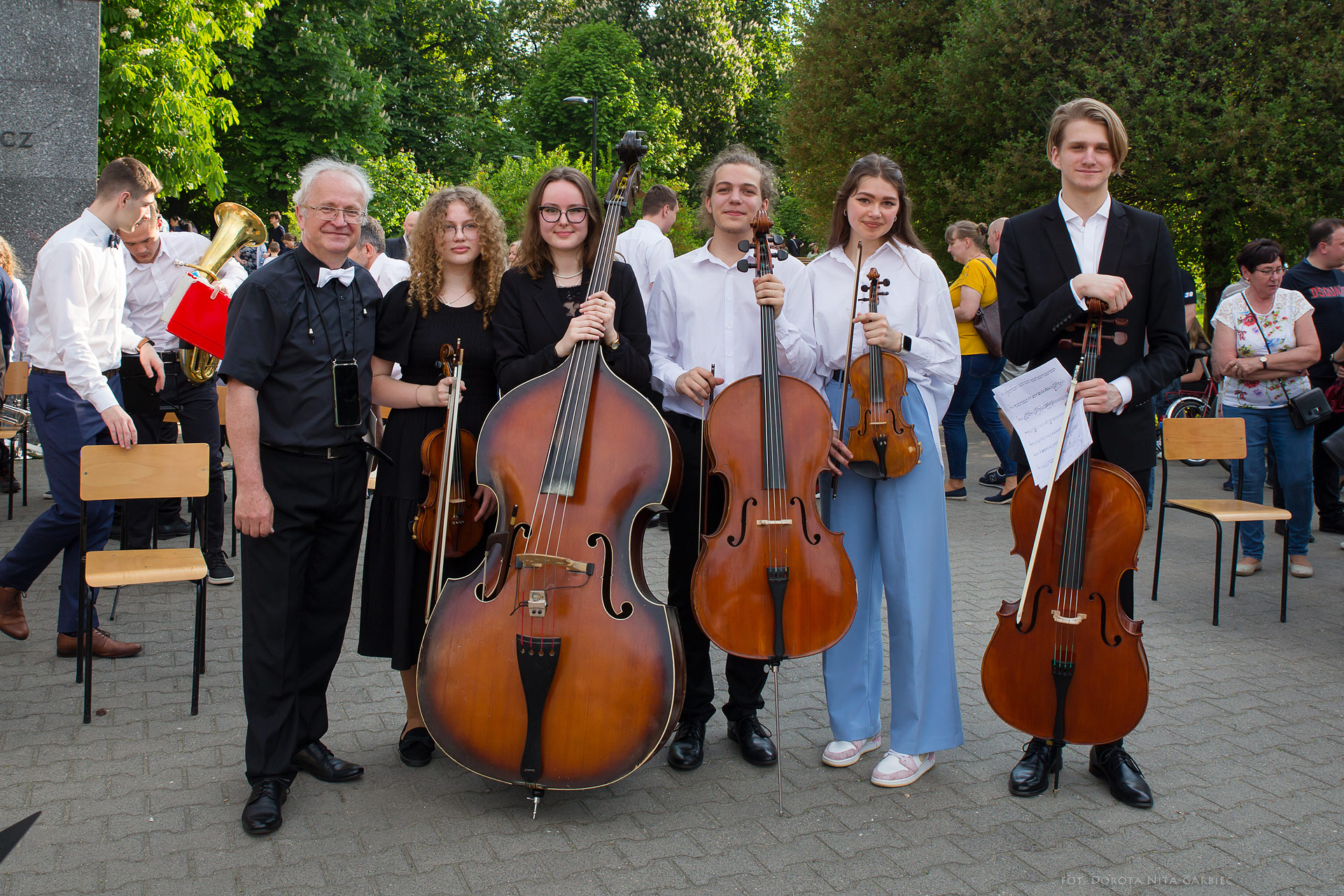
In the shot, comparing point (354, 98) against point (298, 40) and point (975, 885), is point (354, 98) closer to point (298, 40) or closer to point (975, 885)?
point (298, 40)

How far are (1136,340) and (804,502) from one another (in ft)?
4.18

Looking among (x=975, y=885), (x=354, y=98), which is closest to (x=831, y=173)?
(x=354, y=98)

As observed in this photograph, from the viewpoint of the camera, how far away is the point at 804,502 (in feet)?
10.5

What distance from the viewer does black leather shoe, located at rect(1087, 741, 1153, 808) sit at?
3.38m

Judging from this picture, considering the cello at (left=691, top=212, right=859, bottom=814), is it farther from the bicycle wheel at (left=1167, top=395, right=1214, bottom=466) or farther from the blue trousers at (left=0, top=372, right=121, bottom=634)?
the bicycle wheel at (left=1167, top=395, right=1214, bottom=466)

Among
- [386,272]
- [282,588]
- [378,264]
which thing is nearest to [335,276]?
[282,588]

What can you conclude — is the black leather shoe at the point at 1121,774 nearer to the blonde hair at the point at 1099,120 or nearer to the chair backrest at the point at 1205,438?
the blonde hair at the point at 1099,120

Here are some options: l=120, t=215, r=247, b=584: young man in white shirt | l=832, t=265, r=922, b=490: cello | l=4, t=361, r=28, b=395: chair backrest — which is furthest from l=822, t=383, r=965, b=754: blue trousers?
Answer: l=4, t=361, r=28, b=395: chair backrest

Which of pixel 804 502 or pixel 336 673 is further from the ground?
pixel 804 502

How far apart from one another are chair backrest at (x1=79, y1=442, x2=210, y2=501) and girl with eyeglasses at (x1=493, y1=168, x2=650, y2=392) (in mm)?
1772

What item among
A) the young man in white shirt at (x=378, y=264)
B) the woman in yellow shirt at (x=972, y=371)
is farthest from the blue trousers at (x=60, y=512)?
the woman in yellow shirt at (x=972, y=371)

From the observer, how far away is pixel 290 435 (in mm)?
3258

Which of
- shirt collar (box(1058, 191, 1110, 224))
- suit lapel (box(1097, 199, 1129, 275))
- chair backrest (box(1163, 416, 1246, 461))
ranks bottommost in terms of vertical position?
chair backrest (box(1163, 416, 1246, 461))

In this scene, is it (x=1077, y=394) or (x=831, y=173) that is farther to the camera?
(x=831, y=173)
